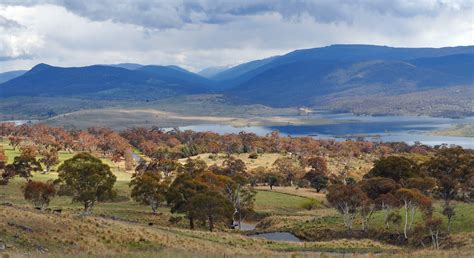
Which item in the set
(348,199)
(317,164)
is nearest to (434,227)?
A: (348,199)

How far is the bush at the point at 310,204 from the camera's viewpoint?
6925 cm

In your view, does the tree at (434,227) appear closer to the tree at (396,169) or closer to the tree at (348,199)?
the tree at (348,199)

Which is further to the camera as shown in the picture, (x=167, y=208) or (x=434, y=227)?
(x=167, y=208)

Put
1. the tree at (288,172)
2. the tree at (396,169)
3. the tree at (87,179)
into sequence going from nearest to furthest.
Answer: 1. the tree at (87,179)
2. the tree at (396,169)
3. the tree at (288,172)

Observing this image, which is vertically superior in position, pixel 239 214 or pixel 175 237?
pixel 175 237

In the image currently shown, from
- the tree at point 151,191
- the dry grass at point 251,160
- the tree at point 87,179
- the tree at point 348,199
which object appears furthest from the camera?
the dry grass at point 251,160

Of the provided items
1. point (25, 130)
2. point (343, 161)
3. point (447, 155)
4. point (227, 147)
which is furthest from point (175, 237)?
point (25, 130)

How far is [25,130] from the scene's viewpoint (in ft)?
598

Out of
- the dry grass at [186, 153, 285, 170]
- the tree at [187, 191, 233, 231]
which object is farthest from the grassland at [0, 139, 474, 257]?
the dry grass at [186, 153, 285, 170]

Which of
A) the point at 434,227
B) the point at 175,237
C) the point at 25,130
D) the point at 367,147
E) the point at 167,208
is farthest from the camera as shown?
the point at 25,130

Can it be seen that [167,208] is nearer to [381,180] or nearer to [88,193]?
[88,193]

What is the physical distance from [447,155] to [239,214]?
94.2 ft

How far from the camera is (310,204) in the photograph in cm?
7019

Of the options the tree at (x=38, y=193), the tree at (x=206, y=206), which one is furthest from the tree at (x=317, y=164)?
the tree at (x=38, y=193)
